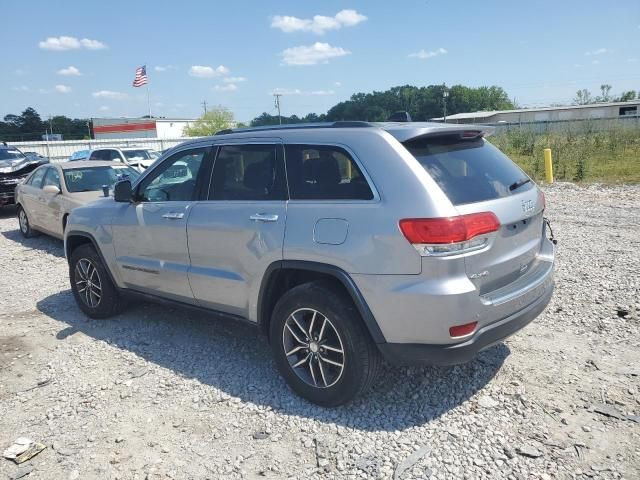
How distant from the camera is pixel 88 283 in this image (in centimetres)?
528

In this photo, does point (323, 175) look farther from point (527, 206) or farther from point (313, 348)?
point (527, 206)

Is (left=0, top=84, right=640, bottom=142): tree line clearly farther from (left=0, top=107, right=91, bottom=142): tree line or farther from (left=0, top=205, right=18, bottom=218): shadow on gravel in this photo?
(left=0, top=205, right=18, bottom=218): shadow on gravel

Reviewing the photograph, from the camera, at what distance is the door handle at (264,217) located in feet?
11.2

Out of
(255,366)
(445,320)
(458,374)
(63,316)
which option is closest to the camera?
(445,320)

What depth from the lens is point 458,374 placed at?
3.75m

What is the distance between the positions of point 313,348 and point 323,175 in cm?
116

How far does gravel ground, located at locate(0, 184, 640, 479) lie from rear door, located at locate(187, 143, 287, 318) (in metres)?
0.71

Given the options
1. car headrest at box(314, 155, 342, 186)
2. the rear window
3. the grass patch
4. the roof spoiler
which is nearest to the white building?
the grass patch

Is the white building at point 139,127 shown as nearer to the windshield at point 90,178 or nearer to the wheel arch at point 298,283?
the windshield at point 90,178

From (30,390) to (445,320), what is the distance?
10.7 ft

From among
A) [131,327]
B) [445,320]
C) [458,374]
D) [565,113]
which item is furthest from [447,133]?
[565,113]

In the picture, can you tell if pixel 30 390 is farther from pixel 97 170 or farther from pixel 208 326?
pixel 97 170

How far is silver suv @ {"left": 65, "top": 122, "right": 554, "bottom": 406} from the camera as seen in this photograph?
9.37 feet

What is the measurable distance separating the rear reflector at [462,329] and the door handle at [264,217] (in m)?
1.36
